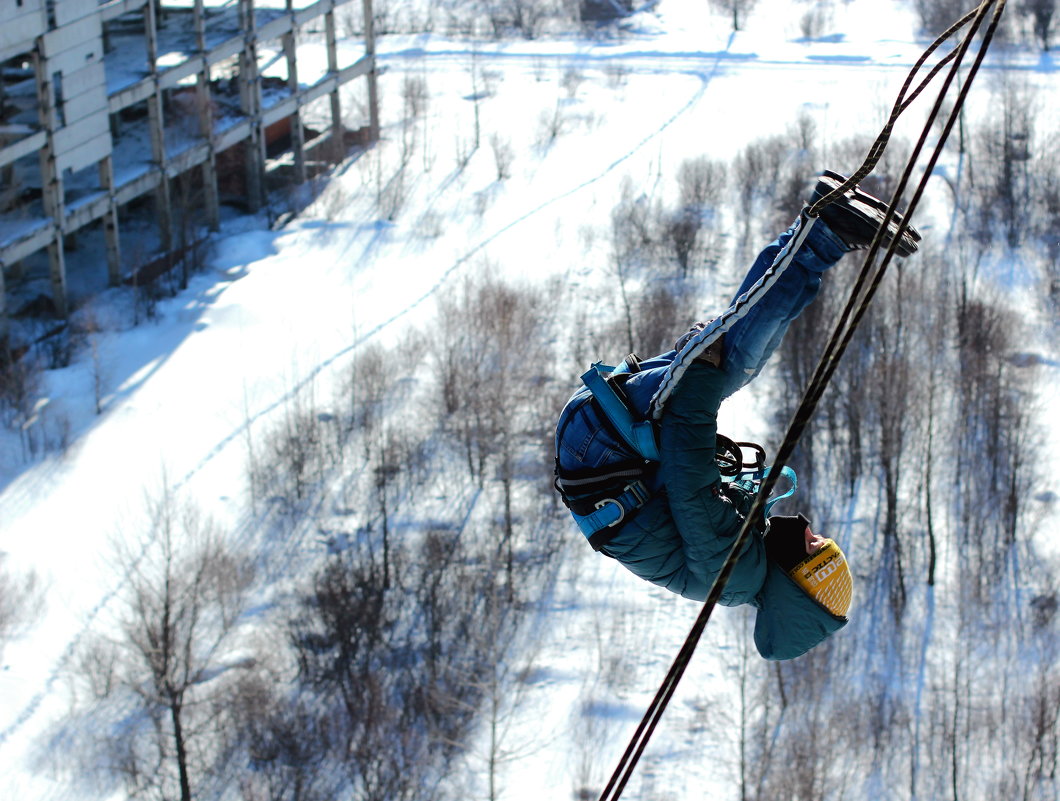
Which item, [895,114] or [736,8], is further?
[736,8]

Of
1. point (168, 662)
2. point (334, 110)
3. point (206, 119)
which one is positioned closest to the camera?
point (168, 662)

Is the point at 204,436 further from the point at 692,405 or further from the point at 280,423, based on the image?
the point at 692,405

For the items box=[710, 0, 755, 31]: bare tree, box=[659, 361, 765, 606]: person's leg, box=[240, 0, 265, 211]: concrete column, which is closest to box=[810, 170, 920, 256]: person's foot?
box=[659, 361, 765, 606]: person's leg

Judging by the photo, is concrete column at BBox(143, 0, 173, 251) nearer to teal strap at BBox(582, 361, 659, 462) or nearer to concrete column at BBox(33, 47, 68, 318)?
concrete column at BBox(33, 47, 68, 318)

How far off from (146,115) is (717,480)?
34.8m

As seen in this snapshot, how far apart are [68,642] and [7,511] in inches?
135

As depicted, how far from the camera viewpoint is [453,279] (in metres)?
33.7

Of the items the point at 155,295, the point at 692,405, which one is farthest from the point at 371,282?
the point at 692,405

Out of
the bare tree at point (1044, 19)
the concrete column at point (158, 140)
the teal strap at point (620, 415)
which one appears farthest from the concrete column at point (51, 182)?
the bare tree at point (1044, 19)

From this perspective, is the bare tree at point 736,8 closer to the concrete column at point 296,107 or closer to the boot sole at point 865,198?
the concrete column at point 296,107

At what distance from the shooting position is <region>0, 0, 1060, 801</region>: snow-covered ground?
24516 mm

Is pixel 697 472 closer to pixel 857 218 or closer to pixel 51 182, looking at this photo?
pixel 857 218

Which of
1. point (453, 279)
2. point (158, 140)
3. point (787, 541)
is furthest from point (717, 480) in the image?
point (158, 140)

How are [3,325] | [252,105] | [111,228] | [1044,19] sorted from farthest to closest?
[1044,19] < [252,105] < [111,228] < [3,325]
